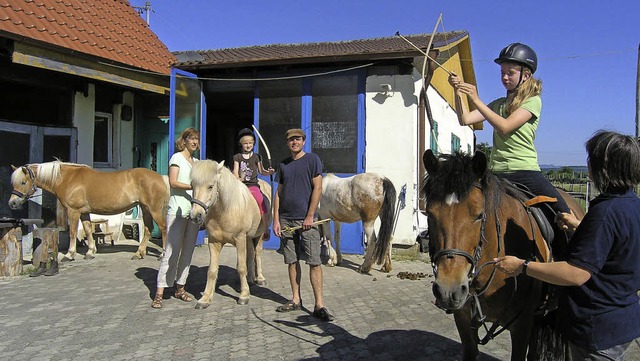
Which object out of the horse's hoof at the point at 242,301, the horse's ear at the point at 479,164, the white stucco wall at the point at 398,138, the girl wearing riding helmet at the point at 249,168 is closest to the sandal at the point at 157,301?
the horse's hoof at the point at 242,301

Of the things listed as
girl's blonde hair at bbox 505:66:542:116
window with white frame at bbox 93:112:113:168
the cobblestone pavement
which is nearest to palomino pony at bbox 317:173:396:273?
the cobblestone pavement

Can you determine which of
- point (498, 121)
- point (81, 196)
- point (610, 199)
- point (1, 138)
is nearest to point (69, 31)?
point (1, 138)

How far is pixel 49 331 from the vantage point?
4.14 meters

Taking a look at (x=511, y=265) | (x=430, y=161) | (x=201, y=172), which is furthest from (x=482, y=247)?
(x=201, y=172)

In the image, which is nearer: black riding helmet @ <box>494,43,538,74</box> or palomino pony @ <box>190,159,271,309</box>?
black riding helmet @ <box>494,43,538,74</box>

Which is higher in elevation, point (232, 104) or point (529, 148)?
point (232, 104)

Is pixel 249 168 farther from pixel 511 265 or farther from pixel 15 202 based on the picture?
pixel 511 265

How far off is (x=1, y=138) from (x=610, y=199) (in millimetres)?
8864

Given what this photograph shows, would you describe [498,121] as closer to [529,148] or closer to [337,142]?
[529,148]

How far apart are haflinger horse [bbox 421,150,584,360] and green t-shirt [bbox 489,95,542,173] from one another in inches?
11.1

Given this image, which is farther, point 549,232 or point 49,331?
point 49,331

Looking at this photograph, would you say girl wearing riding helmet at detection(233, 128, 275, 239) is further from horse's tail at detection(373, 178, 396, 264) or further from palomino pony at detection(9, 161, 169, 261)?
palomino pony at detection(9, 161, 169, 261)

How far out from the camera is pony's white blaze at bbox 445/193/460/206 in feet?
6.87

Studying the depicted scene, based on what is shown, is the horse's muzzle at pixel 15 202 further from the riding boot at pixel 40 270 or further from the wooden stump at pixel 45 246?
the riding boot at pixel 40 270
